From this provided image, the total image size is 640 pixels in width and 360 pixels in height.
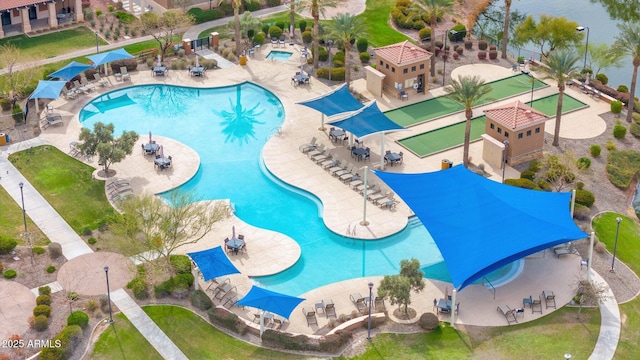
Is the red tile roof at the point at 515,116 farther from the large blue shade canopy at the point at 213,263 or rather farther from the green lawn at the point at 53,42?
the green lawn at the point at 53,42

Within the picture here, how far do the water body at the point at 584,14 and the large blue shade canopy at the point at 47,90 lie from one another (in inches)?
1795

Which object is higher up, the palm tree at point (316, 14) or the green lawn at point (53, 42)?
the palm tree at point (316, 14)

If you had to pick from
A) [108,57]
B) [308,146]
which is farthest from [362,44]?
[108,57]

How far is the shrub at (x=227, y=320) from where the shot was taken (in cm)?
5391

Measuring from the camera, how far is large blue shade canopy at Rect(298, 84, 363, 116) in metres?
74.1

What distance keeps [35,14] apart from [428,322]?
2412 inches

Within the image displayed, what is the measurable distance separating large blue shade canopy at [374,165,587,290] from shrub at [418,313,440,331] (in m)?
2.39

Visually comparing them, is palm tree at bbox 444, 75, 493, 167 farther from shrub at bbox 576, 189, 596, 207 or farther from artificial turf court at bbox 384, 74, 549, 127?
shrub at bbox 576, 189, 596, 207

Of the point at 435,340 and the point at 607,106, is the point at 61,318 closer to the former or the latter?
the point at 435,340

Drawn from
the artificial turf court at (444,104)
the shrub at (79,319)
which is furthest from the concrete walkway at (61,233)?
the artificial turf court at (444,104)

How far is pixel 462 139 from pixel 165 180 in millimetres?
24363

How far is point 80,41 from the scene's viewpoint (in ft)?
306

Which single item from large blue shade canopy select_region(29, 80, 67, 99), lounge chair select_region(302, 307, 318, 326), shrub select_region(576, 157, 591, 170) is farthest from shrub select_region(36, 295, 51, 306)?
shrub select_region(576, 157, 591, 170)

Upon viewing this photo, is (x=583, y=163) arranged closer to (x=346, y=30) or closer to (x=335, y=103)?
(x=335, y=103)
